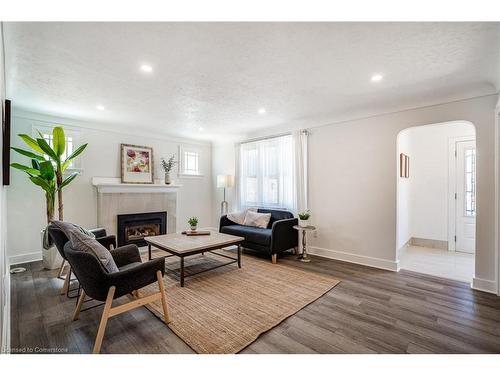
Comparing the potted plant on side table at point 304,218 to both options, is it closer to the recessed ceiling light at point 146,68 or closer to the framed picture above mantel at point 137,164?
the recessed ceiling light at point 146,68

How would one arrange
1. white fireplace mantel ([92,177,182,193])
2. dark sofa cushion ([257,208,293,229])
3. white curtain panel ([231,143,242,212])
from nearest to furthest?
white fireplace mantel ([92,177,182,193]), dark sofa cushion ([257,208,293,229]), white curtain panel ([231,143,242,212])

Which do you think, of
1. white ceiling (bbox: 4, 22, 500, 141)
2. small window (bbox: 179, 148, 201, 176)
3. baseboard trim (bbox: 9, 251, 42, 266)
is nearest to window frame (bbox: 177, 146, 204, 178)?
small window (bbox: 179, 148, 201, 176)

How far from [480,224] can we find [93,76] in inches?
201

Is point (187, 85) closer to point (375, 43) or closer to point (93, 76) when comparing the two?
point (93, 76)

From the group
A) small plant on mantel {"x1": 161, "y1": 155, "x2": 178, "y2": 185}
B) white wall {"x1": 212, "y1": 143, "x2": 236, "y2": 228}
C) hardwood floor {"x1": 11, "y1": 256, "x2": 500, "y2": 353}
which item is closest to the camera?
hardwood floor {"x1": 11, "y1": 256, "x2": 500, "y2": 353}

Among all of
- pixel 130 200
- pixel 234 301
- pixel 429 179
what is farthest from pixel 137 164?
pixel 429 179

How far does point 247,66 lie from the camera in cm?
243

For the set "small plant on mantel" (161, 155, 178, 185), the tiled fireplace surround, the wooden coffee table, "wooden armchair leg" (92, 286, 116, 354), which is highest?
"small plant on mantel" (161, 155, 178, 185)

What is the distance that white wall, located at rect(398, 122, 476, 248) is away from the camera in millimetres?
4809

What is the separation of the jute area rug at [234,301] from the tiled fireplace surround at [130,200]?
1.64 metres

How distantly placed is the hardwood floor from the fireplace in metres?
1.66

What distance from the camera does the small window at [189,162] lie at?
598 centimetres

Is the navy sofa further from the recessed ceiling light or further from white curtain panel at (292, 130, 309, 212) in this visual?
the recessed ceiling light

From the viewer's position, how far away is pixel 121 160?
16.0 feet
